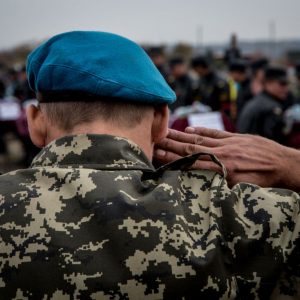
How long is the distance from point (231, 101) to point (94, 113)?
5.68 meters

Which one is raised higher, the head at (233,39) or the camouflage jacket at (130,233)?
the camouflage jacket at (130,233)

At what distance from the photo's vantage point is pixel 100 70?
1.15m

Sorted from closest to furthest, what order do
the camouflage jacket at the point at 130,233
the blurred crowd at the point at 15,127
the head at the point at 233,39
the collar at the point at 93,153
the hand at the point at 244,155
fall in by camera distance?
1. the camouflage jacket at the point at 130,233
2. the collar at the point at 93,153
3. the hand at the point at 244,155
4. the blurred crowd at the point at 15,127
5. the head at the point at 233,39

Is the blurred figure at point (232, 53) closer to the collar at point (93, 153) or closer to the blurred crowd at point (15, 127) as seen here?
the blurred crowd at point (15, 127)

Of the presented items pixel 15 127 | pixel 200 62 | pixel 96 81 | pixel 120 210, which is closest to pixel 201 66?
pixel 200 62

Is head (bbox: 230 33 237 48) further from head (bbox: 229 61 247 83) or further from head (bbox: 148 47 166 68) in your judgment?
head (bbox: 148 47 166 68)

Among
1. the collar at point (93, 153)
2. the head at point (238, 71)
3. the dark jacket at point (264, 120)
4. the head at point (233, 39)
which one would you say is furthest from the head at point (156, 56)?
the collar at point (93, 153)

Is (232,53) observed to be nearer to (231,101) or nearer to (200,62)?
(200,62)

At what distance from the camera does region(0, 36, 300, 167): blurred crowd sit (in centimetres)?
478

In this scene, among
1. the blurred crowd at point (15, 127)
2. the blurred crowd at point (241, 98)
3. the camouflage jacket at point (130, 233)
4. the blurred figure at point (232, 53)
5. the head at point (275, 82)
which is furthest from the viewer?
the blurred figure at point (232, 53)

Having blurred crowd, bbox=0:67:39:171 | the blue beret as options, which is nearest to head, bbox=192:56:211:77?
blurred crowd, bbox=0:67:39:171

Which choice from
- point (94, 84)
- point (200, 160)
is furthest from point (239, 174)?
point (94, 84)

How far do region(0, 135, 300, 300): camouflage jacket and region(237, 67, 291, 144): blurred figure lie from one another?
377 centimetres

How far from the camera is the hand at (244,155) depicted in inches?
54.6
